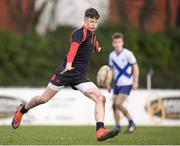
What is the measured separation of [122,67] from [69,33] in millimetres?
14356

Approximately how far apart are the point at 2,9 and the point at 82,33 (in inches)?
873

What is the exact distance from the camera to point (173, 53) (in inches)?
1254

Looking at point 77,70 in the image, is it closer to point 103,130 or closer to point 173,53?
point 103,130

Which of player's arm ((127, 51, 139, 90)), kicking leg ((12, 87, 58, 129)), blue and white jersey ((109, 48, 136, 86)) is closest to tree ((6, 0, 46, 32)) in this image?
blue and white jersey ((109, 48, 136, 86))

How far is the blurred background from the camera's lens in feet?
95.5

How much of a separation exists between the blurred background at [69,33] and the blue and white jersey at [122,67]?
24.9 feet

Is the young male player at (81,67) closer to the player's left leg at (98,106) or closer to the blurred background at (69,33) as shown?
the player's left leg at (98,106)

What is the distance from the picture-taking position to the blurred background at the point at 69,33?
2909cm

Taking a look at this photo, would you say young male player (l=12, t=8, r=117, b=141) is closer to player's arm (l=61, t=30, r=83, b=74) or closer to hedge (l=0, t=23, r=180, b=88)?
player's arm (l=61, t=30, r=83, b=74)

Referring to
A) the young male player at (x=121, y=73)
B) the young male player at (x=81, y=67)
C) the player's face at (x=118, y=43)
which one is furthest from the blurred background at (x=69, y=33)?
the young male player at (x=81, y=67)

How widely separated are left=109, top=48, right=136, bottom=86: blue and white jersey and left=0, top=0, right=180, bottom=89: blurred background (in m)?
7.60

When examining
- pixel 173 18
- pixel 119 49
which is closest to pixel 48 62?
pixel 173 18

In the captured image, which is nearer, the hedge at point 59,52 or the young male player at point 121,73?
the young male player at point 121,73

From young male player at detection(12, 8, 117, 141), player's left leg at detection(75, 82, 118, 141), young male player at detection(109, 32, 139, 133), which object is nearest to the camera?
player's left leg at detection(75, 82, 118, 141)
